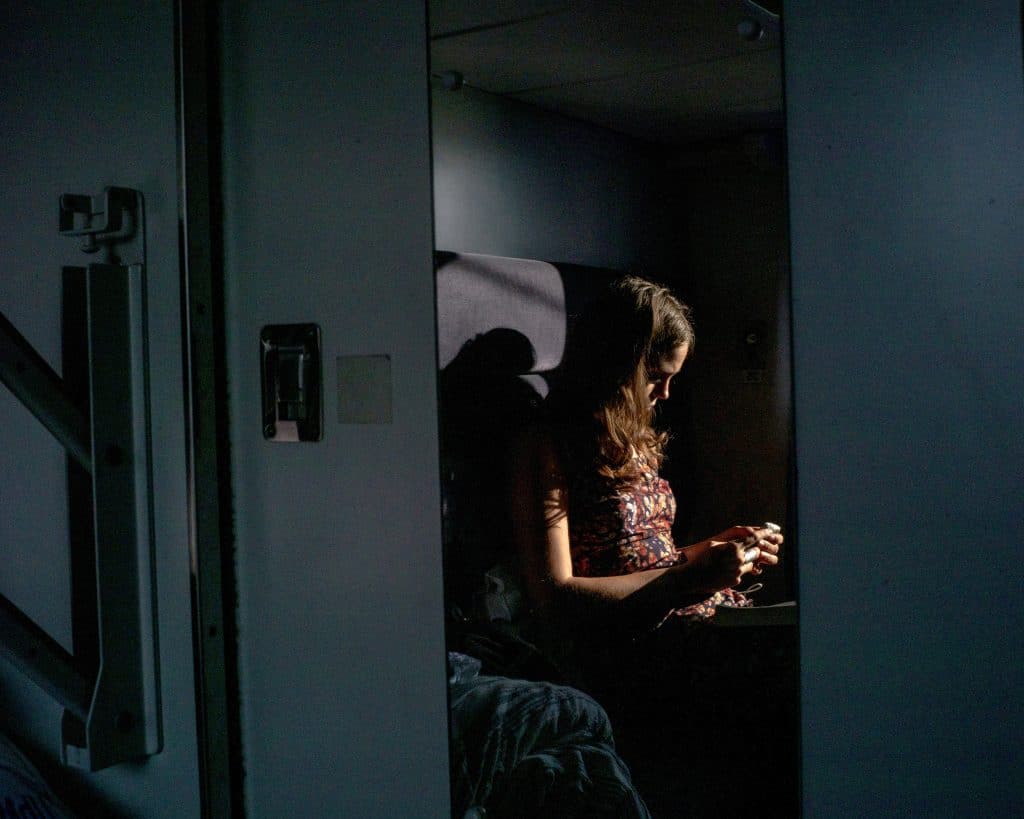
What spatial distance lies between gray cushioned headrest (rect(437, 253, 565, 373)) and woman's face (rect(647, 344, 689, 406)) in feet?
0.59

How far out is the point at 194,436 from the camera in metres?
1.67

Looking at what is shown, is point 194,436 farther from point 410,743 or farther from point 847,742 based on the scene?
point 847,742

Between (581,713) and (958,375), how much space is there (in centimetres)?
83

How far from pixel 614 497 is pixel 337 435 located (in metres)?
0.47

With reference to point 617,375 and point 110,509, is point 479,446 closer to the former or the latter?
point 617,375

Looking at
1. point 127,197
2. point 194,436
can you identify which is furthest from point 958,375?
point 127,197

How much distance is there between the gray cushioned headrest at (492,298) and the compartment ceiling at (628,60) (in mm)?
264

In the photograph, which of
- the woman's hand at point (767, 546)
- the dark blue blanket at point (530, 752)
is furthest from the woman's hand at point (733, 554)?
the dark blue blanket at point (530, 752)

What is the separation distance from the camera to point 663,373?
1.44 metres

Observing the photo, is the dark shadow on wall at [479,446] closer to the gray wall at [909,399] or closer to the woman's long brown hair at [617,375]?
the woman's long brown hair at [617,375]

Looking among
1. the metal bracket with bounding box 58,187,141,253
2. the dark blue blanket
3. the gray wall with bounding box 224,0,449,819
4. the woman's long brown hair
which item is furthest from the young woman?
the metal bracket with bounding box 58,187,141,253

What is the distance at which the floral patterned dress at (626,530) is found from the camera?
4.59 feet

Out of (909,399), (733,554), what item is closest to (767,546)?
(733,554)

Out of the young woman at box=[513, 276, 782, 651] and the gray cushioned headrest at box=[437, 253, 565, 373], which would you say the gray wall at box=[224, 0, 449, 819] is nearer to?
the gray cushioned headrest at box=[437, 253, 565, 373]
